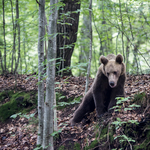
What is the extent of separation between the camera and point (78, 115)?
17.2ft

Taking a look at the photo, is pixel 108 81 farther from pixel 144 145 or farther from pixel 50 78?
pixel 144 145

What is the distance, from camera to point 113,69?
4.29 m

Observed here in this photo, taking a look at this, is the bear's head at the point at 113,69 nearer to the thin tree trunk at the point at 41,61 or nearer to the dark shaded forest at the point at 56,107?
the dark shaded forest at the point at 56,107

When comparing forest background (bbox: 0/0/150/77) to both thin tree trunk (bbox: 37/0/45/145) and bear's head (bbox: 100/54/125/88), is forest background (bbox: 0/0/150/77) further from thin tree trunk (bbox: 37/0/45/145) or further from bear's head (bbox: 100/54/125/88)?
bear's head (bbox: 100/54/125/88)

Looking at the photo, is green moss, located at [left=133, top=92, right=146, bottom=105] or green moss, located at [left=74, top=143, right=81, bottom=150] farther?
green moss, located at [left=74, top=143, right=81, bottom=150]

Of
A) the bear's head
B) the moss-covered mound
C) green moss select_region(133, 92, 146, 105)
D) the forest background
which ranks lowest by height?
the moss-covered mound

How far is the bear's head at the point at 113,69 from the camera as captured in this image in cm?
416

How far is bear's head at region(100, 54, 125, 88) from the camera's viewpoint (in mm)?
4160

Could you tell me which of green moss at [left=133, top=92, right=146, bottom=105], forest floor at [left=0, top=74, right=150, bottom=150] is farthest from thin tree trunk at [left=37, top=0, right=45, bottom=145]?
green moss at [left=133, top=92, right=146, bottom=105]

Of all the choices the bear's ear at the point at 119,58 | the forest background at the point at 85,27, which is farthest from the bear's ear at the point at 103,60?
the forest background at the point at 85,27

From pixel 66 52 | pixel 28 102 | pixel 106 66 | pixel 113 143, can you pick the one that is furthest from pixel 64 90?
pixel 113 143

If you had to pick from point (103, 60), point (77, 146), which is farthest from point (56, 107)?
point (103, 60)

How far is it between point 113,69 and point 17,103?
484cm

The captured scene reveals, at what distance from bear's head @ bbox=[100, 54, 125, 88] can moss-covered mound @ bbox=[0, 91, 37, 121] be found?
3862 millimetres
